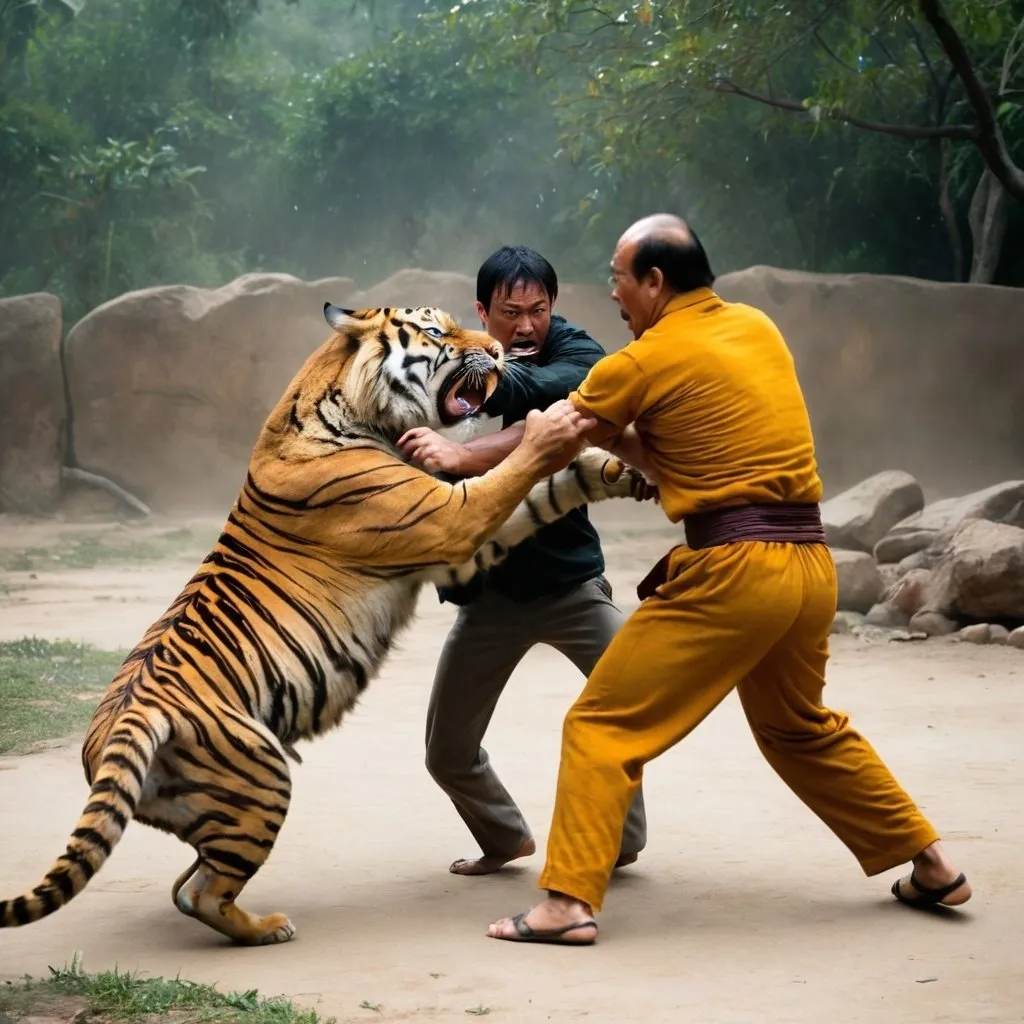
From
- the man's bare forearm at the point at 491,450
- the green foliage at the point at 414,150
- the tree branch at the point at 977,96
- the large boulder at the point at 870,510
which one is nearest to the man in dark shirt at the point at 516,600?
the man's bare forearm at the point at 491,450

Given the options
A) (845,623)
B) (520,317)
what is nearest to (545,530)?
(520,317)

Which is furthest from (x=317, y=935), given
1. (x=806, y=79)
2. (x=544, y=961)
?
(x=806, y=79)

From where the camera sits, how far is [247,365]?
52.2 ft

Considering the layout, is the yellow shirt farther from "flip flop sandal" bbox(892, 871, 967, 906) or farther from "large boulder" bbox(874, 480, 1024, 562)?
"large boulder" bbox(874, 480, 1024, 562)

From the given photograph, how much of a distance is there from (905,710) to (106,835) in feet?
14.2

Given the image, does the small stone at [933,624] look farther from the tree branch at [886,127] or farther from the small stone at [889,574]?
the tree branch at [886,127]

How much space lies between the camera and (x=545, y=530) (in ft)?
13.9

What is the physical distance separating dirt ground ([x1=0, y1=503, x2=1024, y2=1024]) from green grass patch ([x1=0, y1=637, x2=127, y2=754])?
0.30 meters

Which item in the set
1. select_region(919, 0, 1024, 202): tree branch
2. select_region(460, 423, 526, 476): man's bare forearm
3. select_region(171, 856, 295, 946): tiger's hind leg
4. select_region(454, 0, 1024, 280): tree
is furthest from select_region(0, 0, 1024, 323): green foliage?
select_region(171, 856, 295, 946): tiger's hind leg

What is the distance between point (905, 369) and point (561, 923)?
1209 cm

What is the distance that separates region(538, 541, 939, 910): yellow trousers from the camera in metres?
3.56

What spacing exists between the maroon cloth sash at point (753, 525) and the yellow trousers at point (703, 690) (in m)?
0.02

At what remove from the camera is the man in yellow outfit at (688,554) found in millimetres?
3562

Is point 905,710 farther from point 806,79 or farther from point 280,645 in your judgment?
point 806,79
